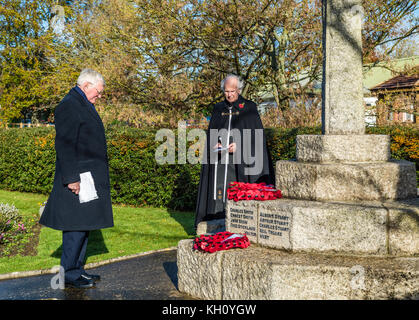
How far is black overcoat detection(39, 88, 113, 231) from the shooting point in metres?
4.35

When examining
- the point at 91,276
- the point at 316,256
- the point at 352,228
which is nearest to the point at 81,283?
the point at 91,276

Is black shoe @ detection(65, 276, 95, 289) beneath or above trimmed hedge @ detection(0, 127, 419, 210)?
beneath

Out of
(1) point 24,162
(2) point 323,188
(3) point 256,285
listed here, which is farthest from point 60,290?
(1) point 24,162

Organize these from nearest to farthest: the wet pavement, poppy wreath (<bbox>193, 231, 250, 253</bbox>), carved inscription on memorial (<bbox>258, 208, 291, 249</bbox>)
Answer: carved inscription on memorial (<bbox>258, 208, 291, 249</bbox>)
poppy wreath (<bbox>193, 231, 250, 253</bbox>)
the wet pavement

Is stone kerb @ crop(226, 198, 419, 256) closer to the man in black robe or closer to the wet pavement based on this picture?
the wet pavement

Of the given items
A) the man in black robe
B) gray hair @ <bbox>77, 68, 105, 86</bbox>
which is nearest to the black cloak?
the man in black robe

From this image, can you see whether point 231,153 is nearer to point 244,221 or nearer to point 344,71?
point 244,221

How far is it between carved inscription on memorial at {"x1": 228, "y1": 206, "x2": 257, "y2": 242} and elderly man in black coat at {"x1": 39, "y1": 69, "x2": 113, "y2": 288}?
138 cm

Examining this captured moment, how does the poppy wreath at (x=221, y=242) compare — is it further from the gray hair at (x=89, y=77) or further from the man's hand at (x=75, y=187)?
the gray hair at (x=89, y=77)

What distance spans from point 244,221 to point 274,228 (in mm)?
426

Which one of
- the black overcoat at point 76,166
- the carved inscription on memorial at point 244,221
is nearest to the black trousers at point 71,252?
the black overcoat at point 76,166

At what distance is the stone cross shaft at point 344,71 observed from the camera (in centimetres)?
A: 430
